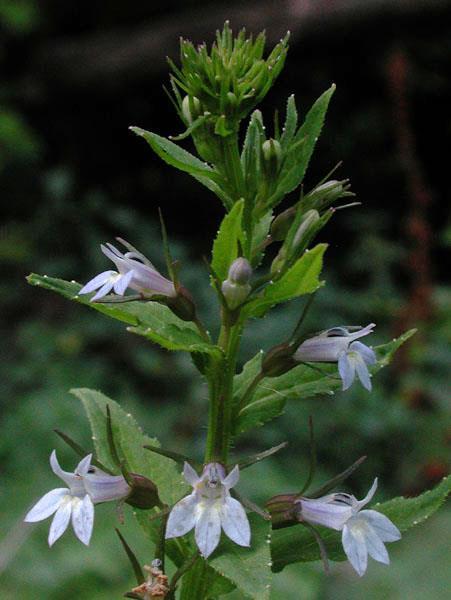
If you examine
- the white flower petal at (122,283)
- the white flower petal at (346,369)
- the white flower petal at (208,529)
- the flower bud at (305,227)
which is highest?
the flower bud at (305,227)

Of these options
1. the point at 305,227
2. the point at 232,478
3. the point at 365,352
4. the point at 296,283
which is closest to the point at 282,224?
the point at 305,227

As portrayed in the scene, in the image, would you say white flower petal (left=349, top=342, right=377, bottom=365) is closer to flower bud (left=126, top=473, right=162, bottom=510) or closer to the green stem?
the green stem

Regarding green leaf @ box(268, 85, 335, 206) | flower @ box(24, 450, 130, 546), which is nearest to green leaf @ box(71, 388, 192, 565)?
flower @ box(24, 450, 130, 546)

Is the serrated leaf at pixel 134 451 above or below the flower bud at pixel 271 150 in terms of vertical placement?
below

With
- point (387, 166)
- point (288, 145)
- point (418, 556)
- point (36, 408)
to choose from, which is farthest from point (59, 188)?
point (288, 145)

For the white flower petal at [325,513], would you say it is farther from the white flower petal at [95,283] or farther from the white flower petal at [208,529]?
the white flower petal at [95,283]

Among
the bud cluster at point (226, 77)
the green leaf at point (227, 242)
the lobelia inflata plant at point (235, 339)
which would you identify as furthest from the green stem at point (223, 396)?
the bud cluster at point (226, 77)

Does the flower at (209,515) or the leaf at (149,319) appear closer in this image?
the flower at (209,515)
